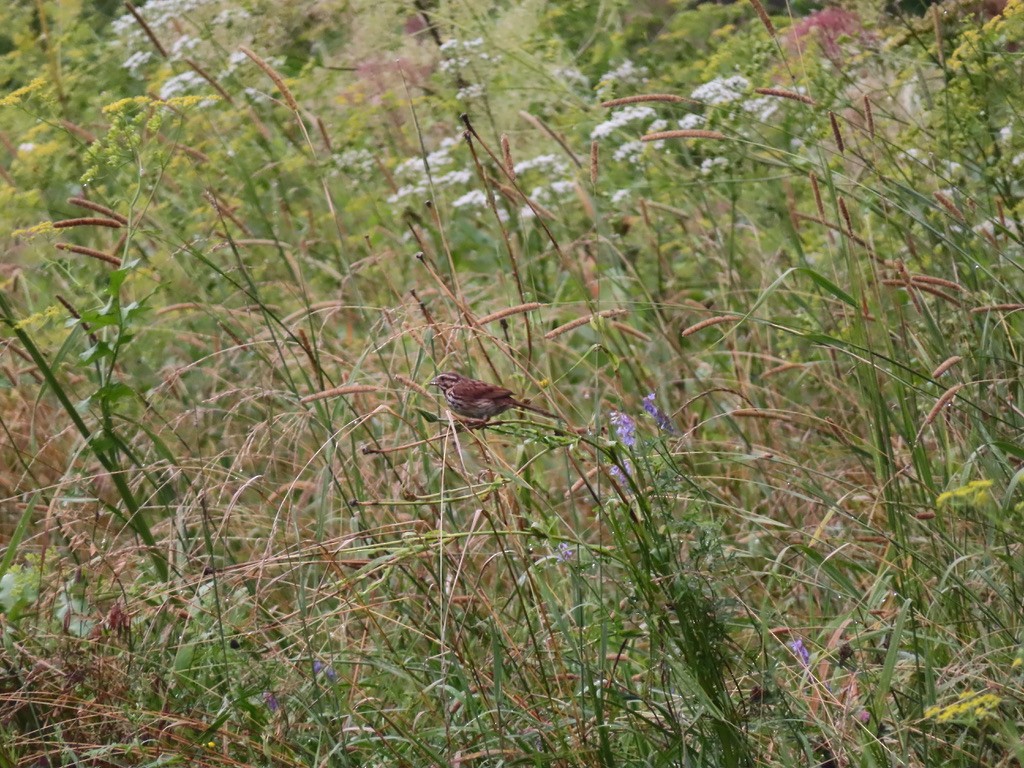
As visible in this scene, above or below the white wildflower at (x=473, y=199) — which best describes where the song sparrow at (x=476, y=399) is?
above

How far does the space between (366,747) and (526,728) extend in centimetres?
29

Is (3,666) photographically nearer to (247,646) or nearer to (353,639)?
(247,646)

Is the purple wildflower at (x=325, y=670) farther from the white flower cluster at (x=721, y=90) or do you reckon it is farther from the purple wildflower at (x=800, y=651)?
the white flower cluster at (x=721, y=90)

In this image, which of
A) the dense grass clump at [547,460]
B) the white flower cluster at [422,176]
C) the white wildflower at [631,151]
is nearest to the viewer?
the dense grass clump at [547,460]

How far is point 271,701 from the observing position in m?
2.04

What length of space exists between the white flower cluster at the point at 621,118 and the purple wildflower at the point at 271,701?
200 cm

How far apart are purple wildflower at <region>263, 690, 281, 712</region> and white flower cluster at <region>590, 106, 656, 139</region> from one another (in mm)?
2005

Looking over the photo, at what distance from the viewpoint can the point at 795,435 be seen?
2.96 metres

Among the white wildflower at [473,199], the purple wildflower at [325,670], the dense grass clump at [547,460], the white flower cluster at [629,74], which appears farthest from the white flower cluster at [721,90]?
the purple wildflower at [325,670]

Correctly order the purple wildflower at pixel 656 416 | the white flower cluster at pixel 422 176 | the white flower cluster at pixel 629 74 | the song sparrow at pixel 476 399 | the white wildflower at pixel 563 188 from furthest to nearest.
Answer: the white flower cluster at pixel 629 74
the white flower cluster at pixel 422 176
the white wildflower at pixel 563 188
the purple wildflower at pixel 656 416
the song sparrow at pixel 476 399

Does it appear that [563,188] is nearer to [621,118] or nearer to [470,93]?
[621,118]

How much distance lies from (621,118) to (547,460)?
104 centimetres

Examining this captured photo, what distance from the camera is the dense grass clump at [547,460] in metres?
1.75

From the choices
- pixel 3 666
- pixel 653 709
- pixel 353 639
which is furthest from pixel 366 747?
pixel 3 666
